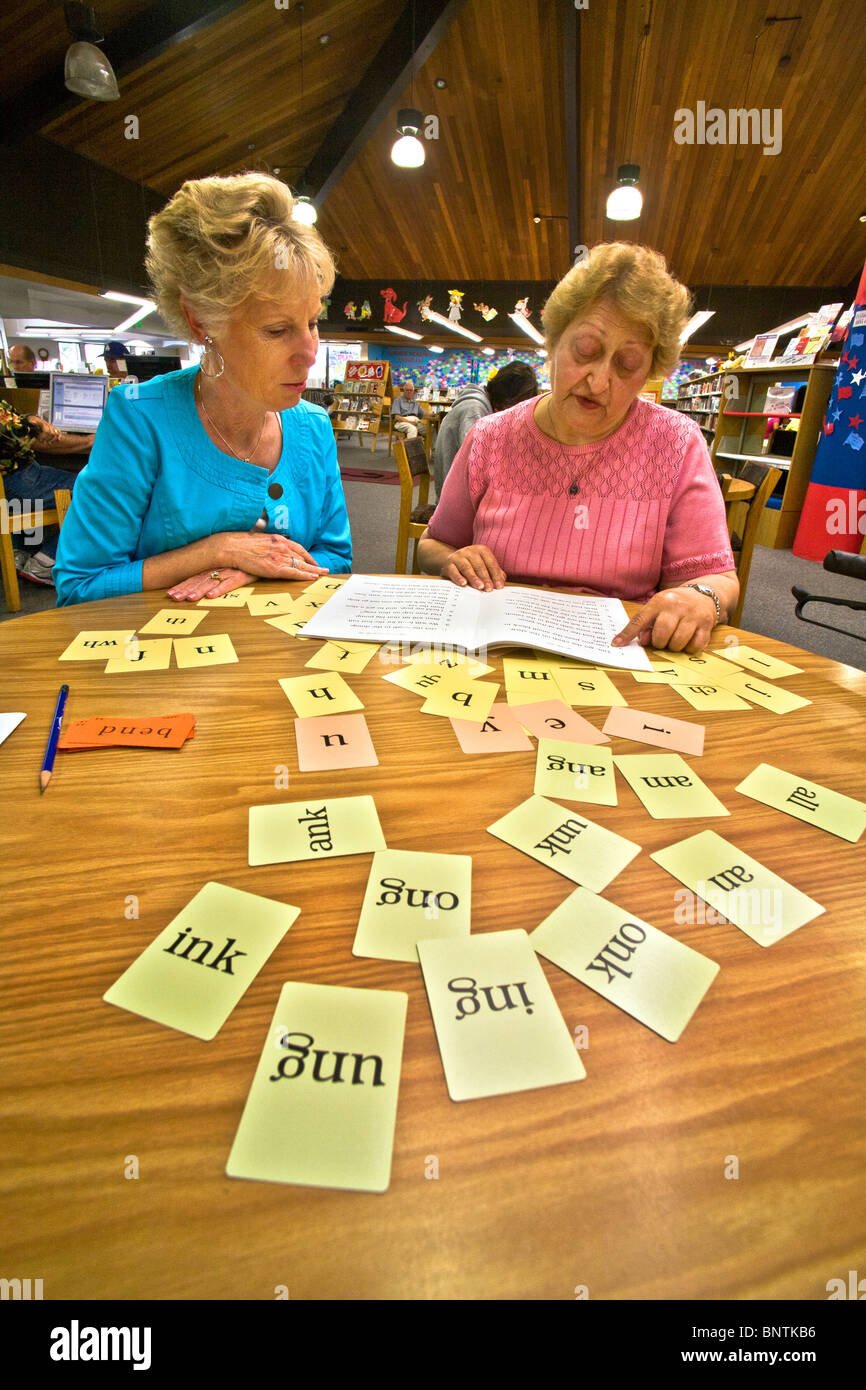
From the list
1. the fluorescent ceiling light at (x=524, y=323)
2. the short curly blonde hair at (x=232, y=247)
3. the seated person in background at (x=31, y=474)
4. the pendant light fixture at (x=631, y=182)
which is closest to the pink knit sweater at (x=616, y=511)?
the short curly blonde hair at (x=232, y=247)

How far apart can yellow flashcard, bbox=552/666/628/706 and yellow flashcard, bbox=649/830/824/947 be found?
281mm

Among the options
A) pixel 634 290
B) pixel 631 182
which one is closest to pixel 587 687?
pixel 634 290

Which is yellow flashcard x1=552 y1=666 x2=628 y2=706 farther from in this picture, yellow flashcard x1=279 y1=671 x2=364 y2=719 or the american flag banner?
the american flag banner

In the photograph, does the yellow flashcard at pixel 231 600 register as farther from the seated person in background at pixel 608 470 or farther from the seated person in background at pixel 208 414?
the seated person in background at pixel 608 470

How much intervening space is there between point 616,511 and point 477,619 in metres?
0.54

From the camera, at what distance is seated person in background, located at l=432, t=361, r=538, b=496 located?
10.9 ft

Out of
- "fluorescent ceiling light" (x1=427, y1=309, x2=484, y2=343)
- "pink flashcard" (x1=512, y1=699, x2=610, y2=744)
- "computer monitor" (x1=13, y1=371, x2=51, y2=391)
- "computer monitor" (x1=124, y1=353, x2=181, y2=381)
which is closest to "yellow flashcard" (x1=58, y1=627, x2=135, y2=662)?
Answer: "pink flashcard" (x1=512, y1=699, x2=610, y2=744)

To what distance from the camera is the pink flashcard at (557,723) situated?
71 cm

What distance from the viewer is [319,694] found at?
2.54 feet

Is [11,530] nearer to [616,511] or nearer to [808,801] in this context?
[616,511]

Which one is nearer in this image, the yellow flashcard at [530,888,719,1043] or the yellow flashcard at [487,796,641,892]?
the yellow flashcard at [530,888,719,1043]

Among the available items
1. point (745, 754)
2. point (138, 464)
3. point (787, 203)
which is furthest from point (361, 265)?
point (745, 754)

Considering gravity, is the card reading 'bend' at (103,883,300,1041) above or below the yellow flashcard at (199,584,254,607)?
below
